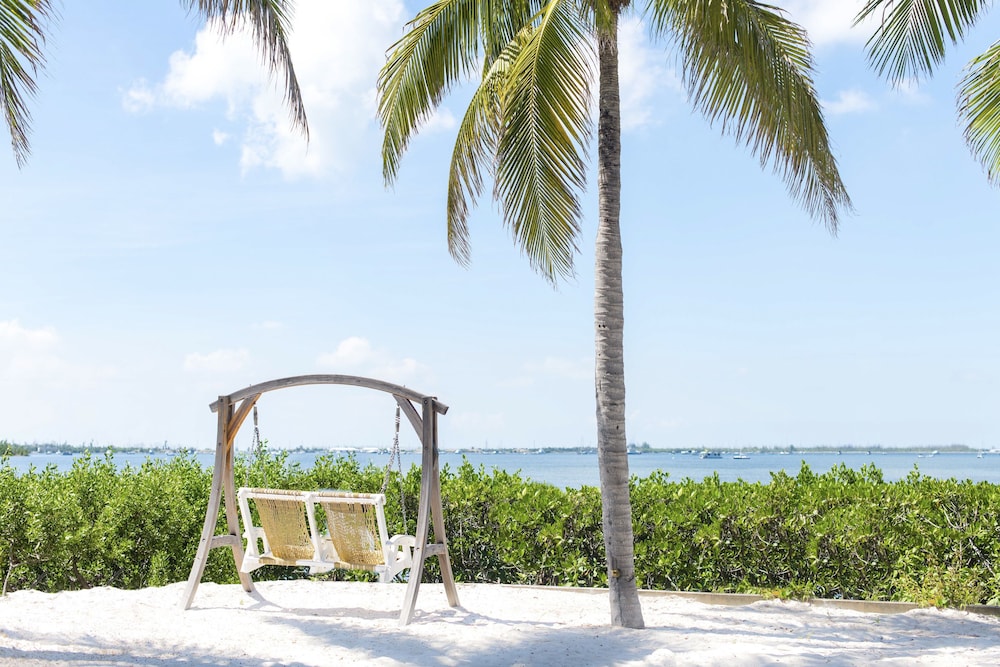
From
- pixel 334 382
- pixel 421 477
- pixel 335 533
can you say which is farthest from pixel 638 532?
pixel 334 382

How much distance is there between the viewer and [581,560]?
7082 mm

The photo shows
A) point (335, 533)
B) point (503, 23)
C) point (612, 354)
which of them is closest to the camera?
point (612, 354)

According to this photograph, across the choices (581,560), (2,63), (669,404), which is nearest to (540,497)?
(581,560)

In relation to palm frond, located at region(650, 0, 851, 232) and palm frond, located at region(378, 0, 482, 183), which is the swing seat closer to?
palm frond, located at region(378, 0, 482, 183)

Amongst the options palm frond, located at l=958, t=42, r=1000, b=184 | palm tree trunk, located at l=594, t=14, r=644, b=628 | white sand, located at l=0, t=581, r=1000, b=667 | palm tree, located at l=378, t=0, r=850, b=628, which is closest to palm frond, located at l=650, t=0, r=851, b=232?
palm tree, located at l=378, t=0, r=850, b=628

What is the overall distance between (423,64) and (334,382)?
8.49ft

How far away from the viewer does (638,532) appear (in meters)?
7.01

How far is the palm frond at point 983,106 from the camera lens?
711 centimetres

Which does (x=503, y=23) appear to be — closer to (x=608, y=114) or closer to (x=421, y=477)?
(x=608, y=114)

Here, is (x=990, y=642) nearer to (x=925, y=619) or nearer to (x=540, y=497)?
(x=925, y=619)

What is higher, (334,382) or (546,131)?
(546,131)

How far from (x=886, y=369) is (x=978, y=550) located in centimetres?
6861

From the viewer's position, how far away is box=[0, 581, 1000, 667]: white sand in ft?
16.1

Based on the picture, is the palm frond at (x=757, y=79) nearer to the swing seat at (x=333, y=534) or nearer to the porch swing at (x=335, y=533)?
the porch swing at (x=335, y=533)
